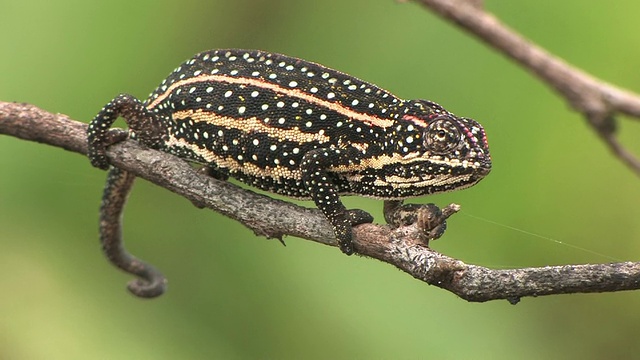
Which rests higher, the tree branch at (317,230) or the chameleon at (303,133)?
the chameleon at (303,133)

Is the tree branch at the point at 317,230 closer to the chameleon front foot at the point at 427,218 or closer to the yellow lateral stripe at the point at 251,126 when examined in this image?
the chameleon front foot at the point at 427,218

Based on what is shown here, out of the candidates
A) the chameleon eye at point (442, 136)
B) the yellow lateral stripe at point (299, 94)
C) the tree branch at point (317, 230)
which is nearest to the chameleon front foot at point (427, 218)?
the tree branch at point (317, 230)

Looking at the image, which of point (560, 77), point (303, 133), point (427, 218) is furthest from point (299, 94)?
point (560, 77)

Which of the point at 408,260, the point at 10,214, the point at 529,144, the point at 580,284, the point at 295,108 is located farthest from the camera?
the point at 10,214

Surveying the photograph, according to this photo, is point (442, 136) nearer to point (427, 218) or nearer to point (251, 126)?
point (427, 218)

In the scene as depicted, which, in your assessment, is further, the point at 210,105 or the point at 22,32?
the point at 22,32

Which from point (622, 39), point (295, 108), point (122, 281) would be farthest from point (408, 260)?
point (122, 281)

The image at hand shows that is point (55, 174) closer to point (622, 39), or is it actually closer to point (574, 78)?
point (622, 39)

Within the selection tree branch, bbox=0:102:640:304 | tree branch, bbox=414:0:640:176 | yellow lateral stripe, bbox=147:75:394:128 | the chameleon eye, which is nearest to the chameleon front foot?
tree branch, bbox=0:102:640:304
